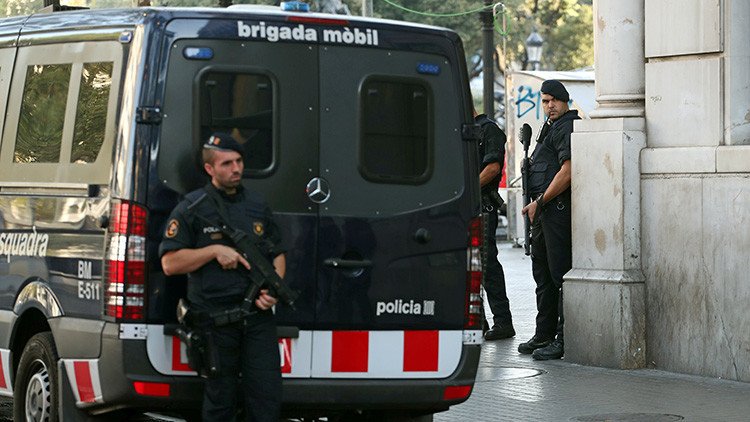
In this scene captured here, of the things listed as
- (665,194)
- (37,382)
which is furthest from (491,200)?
(37,382)

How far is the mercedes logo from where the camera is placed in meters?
7.68

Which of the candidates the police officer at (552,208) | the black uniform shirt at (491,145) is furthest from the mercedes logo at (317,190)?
the black uniform shirt at (491,145)

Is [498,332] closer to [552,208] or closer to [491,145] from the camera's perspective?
[491,145]

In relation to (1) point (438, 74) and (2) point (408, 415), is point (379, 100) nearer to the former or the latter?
(1) point (438, 74)

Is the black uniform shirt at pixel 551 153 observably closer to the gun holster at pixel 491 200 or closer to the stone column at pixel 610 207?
the stone column at pixel 610 207

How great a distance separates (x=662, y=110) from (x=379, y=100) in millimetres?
4125

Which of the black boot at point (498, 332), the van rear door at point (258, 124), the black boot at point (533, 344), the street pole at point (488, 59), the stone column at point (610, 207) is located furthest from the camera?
the street pole at point (488, 59)

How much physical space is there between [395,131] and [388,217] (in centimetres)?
40

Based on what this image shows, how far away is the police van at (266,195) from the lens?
291 inches

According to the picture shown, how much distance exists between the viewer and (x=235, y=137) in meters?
7.49

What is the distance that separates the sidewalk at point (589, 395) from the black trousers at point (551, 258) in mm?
353

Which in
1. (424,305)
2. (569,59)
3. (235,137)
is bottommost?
(424,305)

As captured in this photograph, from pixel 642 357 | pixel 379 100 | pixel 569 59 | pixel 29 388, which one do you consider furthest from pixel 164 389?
pixel 569 59

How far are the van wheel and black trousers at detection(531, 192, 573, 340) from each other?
16.0 feet
